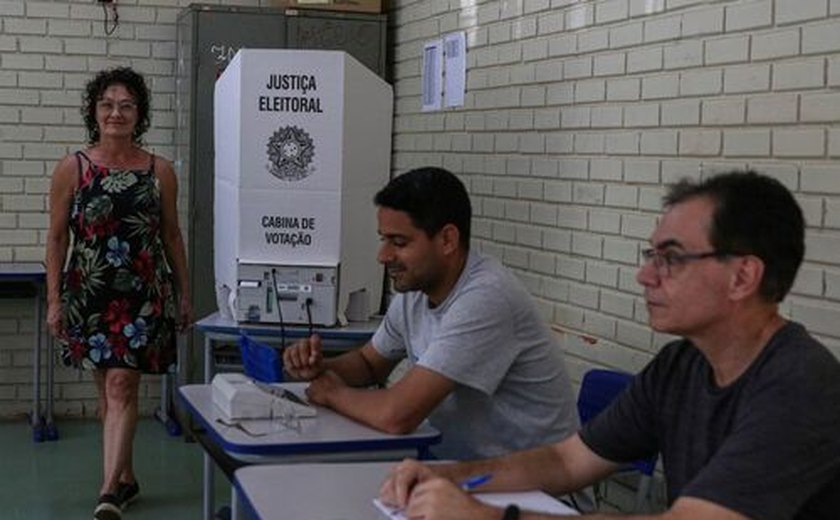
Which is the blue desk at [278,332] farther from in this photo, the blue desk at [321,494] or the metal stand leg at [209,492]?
the blue desk at [321,494]

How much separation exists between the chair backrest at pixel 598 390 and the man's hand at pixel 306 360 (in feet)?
2.57

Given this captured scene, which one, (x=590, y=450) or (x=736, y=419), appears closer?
(x=736, y=419)

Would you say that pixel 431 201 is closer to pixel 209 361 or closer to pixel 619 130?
pixel 619 130

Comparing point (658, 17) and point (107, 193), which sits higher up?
point (658, 17)

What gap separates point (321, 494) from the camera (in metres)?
2.15

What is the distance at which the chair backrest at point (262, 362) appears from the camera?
3150mm

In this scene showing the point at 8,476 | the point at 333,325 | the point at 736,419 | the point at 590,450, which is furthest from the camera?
the point at 8,476

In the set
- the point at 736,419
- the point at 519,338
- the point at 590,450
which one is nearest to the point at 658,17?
the point at 519,338

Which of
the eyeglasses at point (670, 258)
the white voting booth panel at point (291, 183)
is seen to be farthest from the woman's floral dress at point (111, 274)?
the eyeglasses at point (670, 258)

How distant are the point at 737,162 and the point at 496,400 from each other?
0.86 metres

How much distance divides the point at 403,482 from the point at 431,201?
3.27 feet

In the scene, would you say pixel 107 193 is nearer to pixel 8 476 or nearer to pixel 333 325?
pixel 333 325

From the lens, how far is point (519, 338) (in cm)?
280

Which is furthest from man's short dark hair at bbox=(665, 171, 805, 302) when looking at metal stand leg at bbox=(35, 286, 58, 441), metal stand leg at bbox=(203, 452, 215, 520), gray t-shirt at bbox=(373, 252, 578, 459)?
metal stand leg at bbox=(35, 286, 58, 441)
